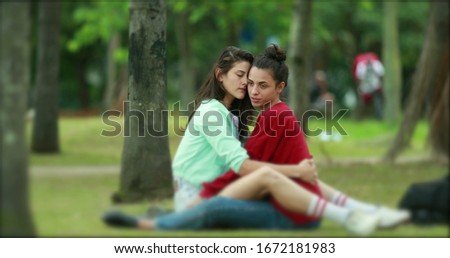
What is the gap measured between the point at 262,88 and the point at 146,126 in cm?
98

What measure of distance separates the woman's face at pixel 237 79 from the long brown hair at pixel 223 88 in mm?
24

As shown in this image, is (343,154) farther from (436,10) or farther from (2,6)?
(2,6)

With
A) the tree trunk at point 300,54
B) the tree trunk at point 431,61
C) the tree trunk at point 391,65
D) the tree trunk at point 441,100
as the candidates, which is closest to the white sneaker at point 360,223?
the tree trunk at point 441,100

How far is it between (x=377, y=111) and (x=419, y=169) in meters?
18.1

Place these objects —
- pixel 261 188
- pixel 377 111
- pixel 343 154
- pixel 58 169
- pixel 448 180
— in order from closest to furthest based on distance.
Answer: pixel 261 188 → pixel 448 180 → pixel 58 169 → pixel 343 154 → pixel 377 111

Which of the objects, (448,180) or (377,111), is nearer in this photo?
(448,180)

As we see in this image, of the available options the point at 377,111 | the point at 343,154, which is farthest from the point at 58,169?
the point at 377,111

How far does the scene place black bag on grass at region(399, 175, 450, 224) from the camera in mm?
6972

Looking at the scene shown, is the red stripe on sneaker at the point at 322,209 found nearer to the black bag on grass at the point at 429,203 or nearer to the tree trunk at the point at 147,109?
the black bag on grass at the point at 429,203

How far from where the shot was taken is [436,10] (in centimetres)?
1372

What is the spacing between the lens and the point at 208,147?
6418mm

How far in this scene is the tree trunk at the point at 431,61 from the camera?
13.4 meters

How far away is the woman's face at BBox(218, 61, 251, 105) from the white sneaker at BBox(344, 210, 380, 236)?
1.03 meters

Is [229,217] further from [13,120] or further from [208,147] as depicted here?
[13,120]
